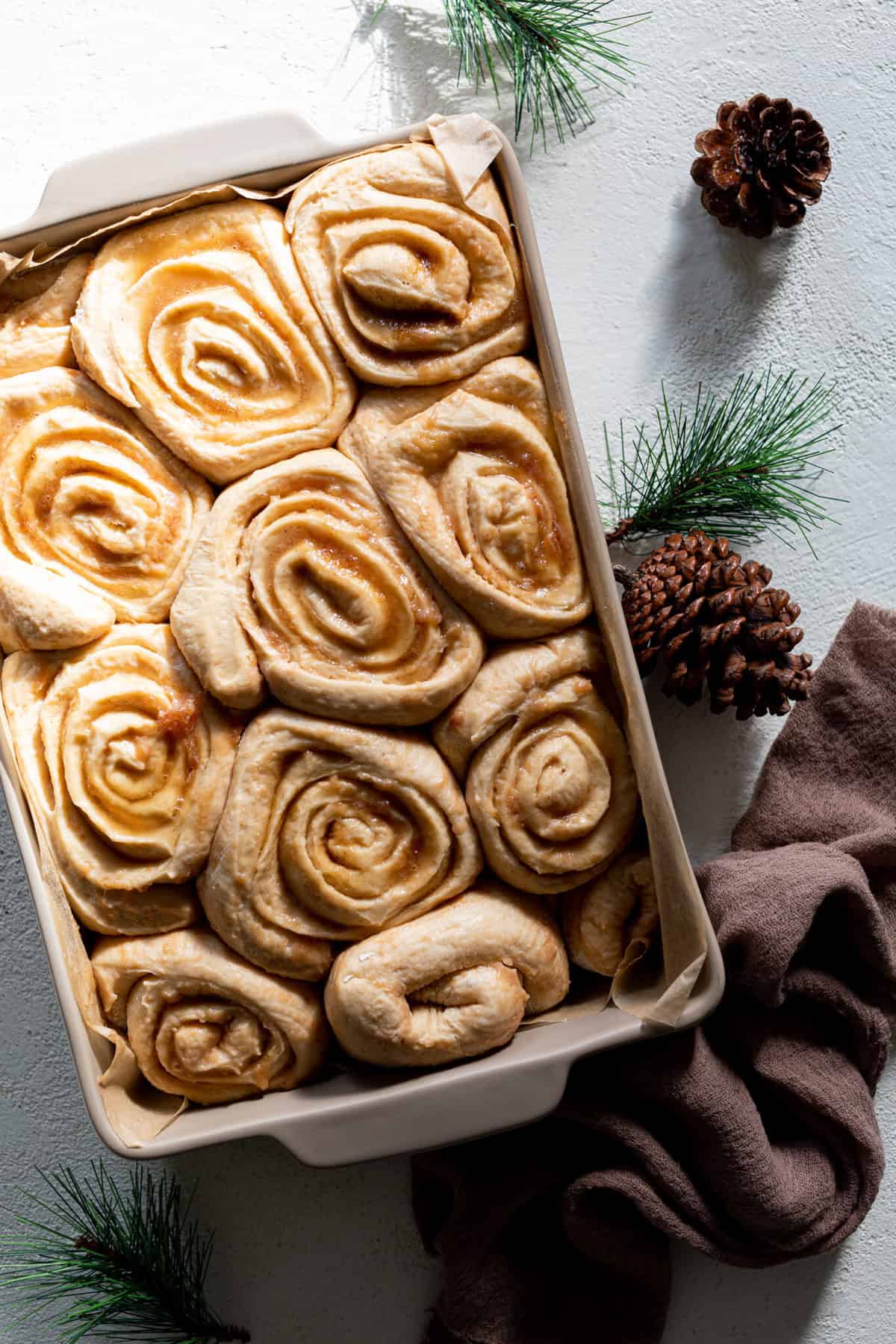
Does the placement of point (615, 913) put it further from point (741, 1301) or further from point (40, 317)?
point (40, 317)

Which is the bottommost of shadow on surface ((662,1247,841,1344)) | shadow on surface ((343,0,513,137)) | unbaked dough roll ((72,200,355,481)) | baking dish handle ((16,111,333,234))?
shadow on surface ((662,1247,841,1344))

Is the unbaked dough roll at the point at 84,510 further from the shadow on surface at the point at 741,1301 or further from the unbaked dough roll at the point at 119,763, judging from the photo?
the shadow on surface at the point at 741,1301

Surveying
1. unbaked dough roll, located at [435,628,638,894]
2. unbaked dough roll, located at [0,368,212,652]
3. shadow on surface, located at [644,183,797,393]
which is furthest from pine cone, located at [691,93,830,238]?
unbaked dough roll, located at [0,368,212,652]

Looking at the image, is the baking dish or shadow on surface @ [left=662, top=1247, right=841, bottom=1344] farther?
shadow on surface @ [left=662, top=1247, right=841, bottom=1344]

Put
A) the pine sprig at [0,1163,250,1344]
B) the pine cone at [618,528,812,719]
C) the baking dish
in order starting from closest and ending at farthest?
1. the baking dish
2. the pine cone at [618,528,812,719]
3. the pine sprig at [0,1163,250,1344]

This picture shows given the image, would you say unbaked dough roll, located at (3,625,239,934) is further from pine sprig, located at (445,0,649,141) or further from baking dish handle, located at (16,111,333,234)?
pine sprig, located at (445,0,649,141)

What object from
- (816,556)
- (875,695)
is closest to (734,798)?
(875,695)

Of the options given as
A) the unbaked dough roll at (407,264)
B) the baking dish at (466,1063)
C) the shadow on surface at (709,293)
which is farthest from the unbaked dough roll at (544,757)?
the shadow on surface at (709,293)
